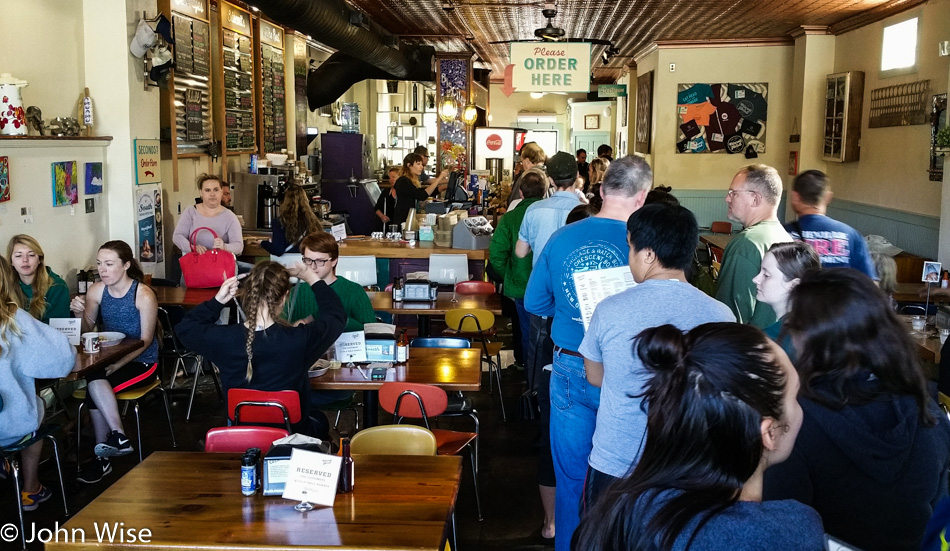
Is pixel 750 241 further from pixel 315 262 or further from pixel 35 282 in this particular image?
pixel 35 282

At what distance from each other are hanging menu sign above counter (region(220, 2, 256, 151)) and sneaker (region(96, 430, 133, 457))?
5.33 meters

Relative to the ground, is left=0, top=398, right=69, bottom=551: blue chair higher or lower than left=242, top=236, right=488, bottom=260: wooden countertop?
lower

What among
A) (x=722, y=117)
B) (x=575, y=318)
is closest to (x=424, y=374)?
(x=575, y=318)

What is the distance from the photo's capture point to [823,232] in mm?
4406

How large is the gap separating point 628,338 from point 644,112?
13116 millimetres

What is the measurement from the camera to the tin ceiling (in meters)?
10.0

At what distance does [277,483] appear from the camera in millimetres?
2908

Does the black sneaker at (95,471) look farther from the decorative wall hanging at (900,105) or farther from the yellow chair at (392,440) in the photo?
the decorative wall hanging at (900,105)

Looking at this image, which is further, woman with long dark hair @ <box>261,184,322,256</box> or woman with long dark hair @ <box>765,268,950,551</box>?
woman with long dark hair @ <box>261,184,322,256</box>

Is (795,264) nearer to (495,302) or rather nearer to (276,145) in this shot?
(495,302)

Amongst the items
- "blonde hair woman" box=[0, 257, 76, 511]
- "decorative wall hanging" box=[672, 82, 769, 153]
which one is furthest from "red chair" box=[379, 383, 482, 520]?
"decorative wall hanging" box=[672, 82, 769, 153]

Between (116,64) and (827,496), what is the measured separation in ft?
21.4

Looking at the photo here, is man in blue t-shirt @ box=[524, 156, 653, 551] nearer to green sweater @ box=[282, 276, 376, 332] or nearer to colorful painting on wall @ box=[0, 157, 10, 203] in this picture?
green sweater @ box=[282, 276, 376, 332]

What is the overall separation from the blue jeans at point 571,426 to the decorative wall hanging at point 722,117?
1055 cm
